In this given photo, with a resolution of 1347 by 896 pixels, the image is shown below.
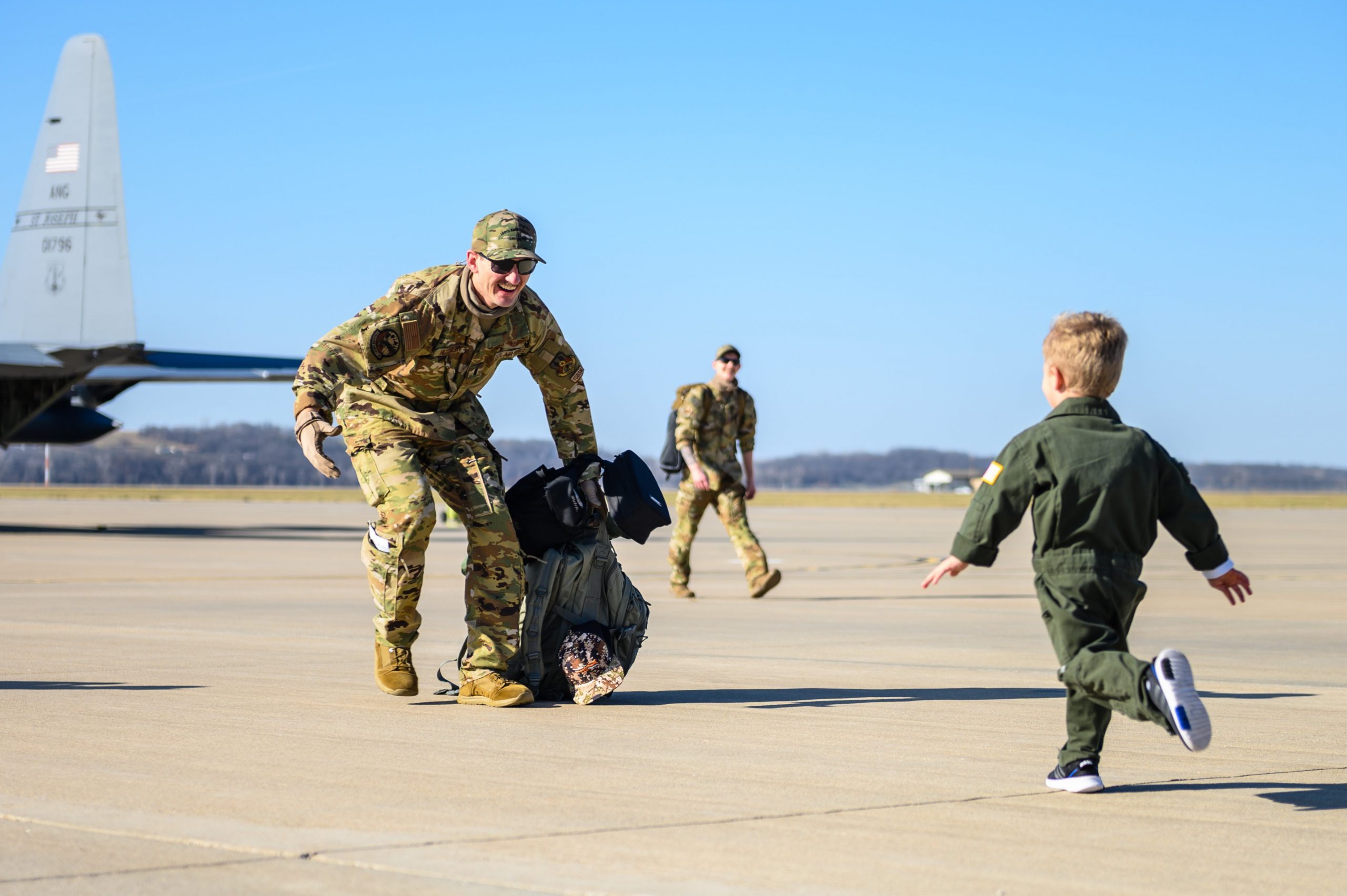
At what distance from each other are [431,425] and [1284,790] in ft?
11.6

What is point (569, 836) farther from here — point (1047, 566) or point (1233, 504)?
point (1233, 504)

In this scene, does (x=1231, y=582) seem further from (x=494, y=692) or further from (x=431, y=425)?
(x=431, y=425)

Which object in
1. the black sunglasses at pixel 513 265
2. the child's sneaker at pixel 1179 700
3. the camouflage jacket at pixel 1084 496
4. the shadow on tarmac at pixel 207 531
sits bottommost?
the shadow on tarmac at pixel 207 531

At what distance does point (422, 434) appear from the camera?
6.40 metres

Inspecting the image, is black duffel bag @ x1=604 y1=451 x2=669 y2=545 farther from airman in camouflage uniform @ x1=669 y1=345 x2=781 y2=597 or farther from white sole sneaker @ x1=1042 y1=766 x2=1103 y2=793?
airman in camouflage uniform @ x1=669 y1=345 x2=781 y2=597

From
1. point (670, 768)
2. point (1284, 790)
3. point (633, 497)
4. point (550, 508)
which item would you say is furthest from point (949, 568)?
point (550, 508)

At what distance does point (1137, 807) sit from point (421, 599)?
30.9 ft

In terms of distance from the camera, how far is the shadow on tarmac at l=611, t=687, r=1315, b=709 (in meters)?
6.58

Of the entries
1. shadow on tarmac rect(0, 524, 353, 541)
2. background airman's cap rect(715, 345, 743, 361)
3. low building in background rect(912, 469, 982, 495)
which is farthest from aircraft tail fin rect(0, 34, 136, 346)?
low building in background rect(912, 469, 982, 495)

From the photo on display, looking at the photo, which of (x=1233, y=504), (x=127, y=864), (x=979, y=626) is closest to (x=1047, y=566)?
(x=127, y=864)

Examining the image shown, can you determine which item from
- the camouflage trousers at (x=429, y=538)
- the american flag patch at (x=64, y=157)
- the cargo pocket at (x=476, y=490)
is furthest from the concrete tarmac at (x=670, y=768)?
the american flag patch at (x=64, y=157)

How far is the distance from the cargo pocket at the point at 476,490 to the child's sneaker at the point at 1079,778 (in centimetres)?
277

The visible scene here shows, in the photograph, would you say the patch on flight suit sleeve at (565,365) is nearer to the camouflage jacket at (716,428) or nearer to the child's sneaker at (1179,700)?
the child's sneaker at (1179,700)

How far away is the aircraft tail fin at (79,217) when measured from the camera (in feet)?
98.4
